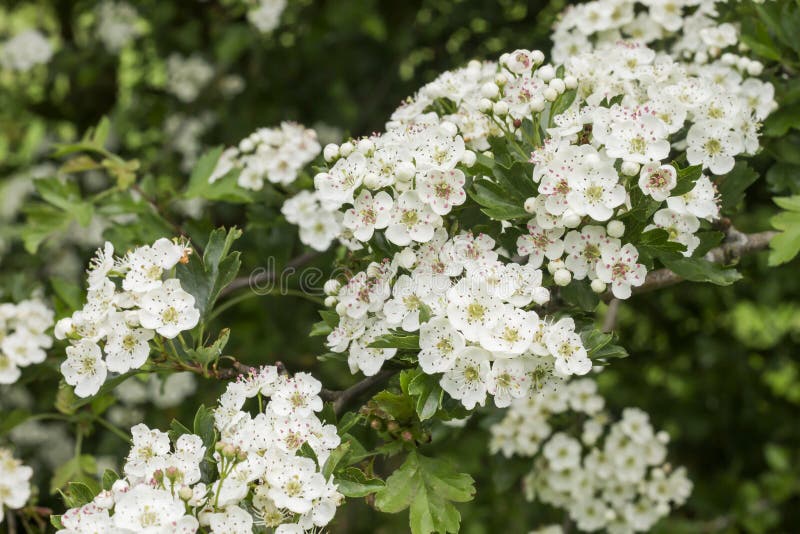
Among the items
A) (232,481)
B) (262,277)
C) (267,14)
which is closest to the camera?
(232,481)

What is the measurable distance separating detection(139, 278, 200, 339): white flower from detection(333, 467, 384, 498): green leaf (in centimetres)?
47

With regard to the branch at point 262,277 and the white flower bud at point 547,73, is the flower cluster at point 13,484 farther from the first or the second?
the white flower bud at point 547,73

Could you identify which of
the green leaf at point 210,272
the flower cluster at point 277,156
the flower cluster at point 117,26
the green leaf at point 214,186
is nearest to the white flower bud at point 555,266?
the green leaf at point 210,272

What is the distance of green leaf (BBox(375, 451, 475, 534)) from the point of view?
6.68 ft

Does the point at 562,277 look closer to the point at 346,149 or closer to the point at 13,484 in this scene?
the point at 346,149

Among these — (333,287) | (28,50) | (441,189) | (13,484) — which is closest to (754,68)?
(441,189)

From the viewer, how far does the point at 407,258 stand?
2.01 metres

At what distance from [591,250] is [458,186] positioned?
0.32 m

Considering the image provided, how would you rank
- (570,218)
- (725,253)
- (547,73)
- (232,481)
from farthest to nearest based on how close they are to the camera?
(725,253) → (547,73) → (570,218) → (232,481)

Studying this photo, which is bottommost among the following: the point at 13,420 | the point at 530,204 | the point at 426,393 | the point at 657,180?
the point at 13,420

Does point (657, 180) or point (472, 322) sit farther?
point (657, 180)

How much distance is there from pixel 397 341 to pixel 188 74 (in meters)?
3.09

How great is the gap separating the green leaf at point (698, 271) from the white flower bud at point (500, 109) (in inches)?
19.2

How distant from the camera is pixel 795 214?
2242 mm
